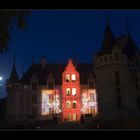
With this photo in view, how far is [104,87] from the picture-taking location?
37.9 feet

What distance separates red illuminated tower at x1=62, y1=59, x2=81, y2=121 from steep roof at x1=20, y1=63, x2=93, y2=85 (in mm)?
412

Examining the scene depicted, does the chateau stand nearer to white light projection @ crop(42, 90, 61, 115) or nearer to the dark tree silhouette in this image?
white light projection @ crop(42, 90, 61, 115)

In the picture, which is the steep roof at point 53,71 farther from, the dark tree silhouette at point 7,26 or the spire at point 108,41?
the dark tree silhouette at point 7,26

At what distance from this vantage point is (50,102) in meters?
13.5

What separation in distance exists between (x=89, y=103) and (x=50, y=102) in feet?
8.08

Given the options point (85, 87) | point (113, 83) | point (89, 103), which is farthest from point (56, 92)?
point (113, 83)

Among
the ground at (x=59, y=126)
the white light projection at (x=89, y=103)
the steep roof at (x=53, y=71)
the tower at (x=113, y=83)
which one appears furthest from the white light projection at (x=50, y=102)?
the ground at (x=59, y=126)

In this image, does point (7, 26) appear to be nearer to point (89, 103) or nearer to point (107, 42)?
point (89, 103)

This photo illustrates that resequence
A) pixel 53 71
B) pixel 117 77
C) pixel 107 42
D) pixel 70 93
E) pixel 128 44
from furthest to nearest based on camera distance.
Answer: pixel 53 71 < pixel 70 93 < pixel 128 44 < pixel 107 42 < pixel 117 77

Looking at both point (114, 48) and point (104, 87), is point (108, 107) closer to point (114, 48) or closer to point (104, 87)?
point (104, 87)

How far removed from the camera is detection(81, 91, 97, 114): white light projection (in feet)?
39.7

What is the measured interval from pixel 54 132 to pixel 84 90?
40.7ft

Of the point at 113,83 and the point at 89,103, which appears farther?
the point at 89,103
